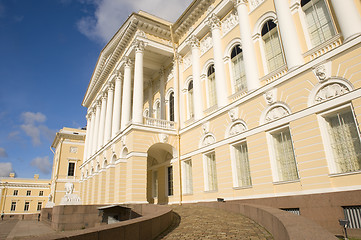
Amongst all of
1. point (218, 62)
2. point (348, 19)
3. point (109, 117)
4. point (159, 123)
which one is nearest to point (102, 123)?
point (109, 117)

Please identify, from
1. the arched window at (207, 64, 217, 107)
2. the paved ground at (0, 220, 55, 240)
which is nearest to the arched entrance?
the arched window at (207, 64, 217, 107)

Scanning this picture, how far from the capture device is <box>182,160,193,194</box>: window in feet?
55.2

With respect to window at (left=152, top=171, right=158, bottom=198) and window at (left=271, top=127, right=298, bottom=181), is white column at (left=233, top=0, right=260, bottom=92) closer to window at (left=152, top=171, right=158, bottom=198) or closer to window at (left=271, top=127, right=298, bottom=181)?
window at (left=271, top=127, right=298, bottom=181)

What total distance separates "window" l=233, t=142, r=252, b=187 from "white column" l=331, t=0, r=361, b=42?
20.5 feet

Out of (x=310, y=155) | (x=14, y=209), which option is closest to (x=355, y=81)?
(x=310, y=155)

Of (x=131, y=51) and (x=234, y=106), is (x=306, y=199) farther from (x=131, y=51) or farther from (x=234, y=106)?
(x=131, y=51)

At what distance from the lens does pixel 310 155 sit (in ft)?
31.5

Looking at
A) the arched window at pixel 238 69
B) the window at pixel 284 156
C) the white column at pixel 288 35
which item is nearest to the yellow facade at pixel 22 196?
the arched window at pixel 238 69

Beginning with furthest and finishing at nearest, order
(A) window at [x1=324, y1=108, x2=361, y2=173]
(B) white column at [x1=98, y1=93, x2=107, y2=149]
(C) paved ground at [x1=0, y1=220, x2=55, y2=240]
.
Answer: (B) white column at [x1=98, y1=93, x2=107, y2=149]
(C) paved ground at [x1=0, y1=220, x2=55, y2=240]
(A) window at [x1=324, y1=108, x2=361, y2=173]

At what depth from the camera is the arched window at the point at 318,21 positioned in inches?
400

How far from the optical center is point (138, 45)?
19219 mm

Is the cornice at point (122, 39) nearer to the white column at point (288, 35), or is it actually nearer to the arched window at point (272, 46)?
the arched window at point (272, 46)

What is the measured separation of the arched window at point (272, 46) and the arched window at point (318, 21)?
1.55 m

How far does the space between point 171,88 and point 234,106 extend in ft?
27.4
